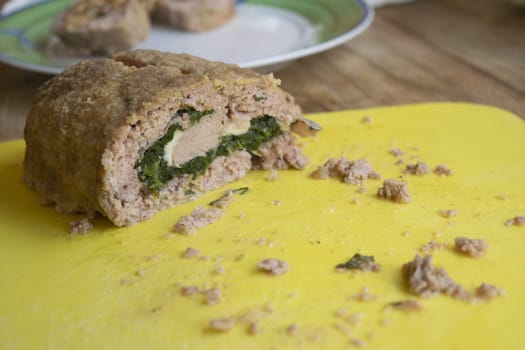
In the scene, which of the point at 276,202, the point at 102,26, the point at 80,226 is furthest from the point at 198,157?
the point at 102,26

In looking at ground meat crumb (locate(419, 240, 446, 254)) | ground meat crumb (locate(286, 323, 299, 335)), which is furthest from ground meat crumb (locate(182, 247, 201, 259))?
ground meat crumb (locate(419, 240, 446, 254))

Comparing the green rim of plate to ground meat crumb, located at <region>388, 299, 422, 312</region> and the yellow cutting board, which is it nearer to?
the yellow cutting board

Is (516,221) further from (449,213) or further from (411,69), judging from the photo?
(411,69)

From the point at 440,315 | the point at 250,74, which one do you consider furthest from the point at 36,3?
the point at 440,315

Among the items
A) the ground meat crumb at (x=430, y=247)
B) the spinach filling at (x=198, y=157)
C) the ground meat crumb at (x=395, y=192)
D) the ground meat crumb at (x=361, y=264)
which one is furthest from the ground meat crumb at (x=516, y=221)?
the spinach filling at (x=198, y=157)

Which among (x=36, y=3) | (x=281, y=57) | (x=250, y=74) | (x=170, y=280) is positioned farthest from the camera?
(x=36, y=3)

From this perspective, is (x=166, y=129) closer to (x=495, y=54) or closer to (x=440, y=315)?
(x=440, y=315)
